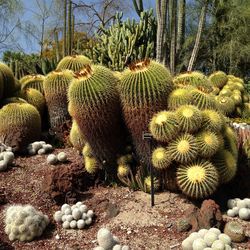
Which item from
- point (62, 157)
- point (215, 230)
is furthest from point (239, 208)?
point (62, 157)

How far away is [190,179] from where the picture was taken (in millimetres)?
4238

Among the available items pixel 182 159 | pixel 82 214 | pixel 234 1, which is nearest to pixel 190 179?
pixel 182 159

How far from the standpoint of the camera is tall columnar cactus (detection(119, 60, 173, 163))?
448 cm

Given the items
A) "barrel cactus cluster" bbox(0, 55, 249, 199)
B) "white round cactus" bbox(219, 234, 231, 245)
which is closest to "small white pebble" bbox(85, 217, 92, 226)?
"barrel cactus cluster" bbox(0, 55, 249, 199)

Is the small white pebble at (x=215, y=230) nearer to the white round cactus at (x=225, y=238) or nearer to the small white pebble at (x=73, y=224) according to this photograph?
the white round cactus at (x=225, y=238)

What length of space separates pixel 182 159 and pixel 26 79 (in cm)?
447

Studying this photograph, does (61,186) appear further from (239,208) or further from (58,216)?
(239,208)

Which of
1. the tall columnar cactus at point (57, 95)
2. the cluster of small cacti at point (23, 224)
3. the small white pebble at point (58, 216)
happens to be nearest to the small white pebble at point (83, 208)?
the small white pebble at point (58, 216)

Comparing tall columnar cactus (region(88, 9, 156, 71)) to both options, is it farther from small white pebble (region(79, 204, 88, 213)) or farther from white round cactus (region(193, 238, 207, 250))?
white round cactus (region(193, 238, 207, 250))

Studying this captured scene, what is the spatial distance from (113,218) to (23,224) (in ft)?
2.92

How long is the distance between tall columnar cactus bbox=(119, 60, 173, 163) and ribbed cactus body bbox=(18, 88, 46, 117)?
2785mm

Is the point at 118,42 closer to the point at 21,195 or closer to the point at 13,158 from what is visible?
the point at 13,158

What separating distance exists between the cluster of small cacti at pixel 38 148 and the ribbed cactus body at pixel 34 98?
1032mm

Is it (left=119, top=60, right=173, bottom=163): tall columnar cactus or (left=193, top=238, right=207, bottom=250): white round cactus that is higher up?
(left=119, top=60, right=173, bottom=163): tall columnar cactus
